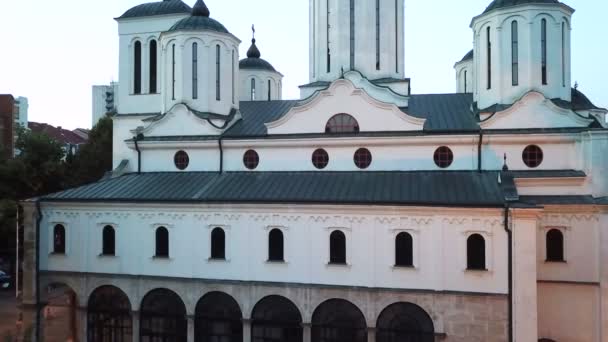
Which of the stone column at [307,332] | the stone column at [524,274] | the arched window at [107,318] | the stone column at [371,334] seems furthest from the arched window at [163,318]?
the stone column at [524,274]

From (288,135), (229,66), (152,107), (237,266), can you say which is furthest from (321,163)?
(152,107)

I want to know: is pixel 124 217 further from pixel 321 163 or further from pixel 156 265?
pixel 321 163

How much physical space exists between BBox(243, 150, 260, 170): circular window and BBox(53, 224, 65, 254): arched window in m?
8.01

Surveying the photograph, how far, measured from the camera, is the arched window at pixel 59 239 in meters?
21.9

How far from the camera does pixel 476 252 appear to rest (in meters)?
17.9

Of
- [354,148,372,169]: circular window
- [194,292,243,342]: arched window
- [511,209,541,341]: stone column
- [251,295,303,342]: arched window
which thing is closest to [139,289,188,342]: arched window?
[194,292,243,342]: arched window

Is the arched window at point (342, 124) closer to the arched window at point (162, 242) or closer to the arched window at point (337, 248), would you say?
the arched window at point (337, 248)

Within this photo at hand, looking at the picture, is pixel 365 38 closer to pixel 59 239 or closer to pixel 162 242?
pixel 162 242

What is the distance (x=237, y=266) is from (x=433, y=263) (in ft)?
23.4

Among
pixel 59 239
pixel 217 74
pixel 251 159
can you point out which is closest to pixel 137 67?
pixel 217 74

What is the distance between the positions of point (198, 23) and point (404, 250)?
14150 mm

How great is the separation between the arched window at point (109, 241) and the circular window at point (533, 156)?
53.9 ft

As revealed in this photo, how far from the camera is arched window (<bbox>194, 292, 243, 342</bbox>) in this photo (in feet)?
65.6

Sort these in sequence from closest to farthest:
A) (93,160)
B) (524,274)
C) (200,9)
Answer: (524,274)
(200,9)
(93,160)
